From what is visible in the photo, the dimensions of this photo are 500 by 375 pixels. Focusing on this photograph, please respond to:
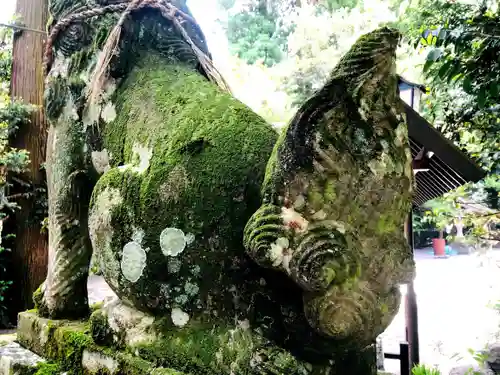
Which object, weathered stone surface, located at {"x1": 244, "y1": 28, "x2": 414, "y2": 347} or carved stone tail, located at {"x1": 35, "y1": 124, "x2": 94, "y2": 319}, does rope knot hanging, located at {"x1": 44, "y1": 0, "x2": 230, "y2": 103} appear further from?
weathered stone surface, located at {"x1": 244, "y1": 28, "x2": 414, "y2": 347}

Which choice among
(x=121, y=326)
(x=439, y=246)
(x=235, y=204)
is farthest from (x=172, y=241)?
(x=439, y=246)

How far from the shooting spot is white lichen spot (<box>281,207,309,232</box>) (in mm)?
908

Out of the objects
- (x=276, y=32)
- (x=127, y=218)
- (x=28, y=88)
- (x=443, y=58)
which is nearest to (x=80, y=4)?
(x=127, y=218)

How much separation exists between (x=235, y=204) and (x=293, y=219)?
0.66 ft

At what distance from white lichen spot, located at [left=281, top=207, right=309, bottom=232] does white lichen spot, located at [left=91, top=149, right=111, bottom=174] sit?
73 centimetres

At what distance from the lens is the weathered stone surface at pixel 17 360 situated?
1.47 metres

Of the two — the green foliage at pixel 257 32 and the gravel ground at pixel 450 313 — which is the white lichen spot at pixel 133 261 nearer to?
the gravel ground at pixel 450 313

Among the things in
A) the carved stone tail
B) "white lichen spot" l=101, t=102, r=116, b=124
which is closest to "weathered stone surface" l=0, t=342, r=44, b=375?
the carved stone tail

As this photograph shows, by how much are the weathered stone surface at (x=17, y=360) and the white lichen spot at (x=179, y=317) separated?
0.61 meters

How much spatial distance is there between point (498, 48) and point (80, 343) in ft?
6.02

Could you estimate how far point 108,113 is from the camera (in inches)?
57.7

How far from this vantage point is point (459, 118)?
2.89 metres

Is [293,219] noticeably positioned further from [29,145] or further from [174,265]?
[29,145]

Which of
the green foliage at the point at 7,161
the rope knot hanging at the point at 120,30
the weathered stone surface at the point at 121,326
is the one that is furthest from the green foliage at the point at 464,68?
the green foliage at the point at 7,161
